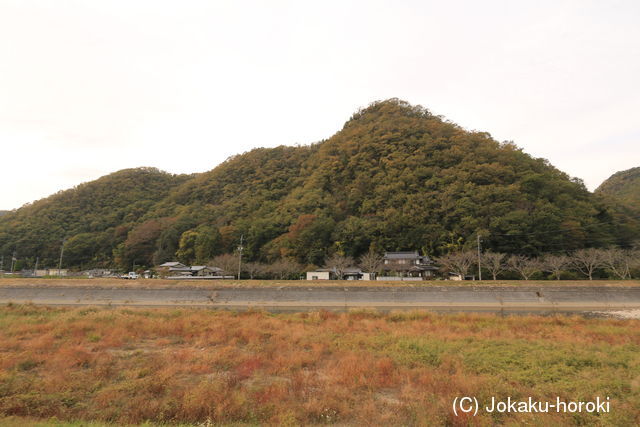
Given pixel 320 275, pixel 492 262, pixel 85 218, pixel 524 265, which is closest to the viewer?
pixel 524 265

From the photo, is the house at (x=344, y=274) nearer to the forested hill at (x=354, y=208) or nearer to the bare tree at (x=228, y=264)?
the forested hill at (x=354, y=208)

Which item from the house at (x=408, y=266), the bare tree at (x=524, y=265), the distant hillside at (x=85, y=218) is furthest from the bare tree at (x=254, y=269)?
the distant hillside at (x=85, y=218)

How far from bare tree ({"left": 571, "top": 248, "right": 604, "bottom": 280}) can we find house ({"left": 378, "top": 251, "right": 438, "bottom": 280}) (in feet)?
52.7

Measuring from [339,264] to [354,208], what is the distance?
19265 millimetres

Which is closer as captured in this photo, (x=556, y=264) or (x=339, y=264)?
(x=556, y=264)

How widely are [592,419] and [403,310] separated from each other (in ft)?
49.2

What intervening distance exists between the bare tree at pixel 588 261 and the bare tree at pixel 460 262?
1126cm

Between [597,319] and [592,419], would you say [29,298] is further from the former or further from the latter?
[597,319]

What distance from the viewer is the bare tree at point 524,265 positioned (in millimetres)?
34912

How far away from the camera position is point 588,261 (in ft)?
115

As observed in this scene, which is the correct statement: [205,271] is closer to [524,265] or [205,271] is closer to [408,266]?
[408,266]

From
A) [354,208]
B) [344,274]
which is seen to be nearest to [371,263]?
[344,274]

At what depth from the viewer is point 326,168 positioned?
7256 cm

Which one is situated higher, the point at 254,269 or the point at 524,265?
the point at 524,265
